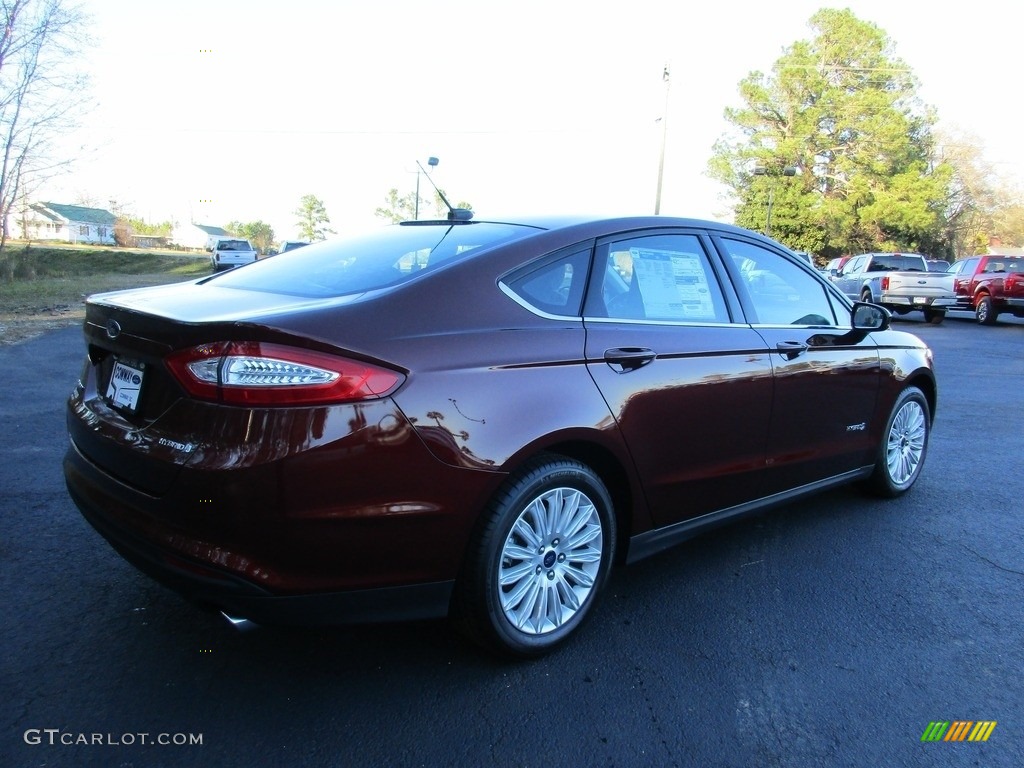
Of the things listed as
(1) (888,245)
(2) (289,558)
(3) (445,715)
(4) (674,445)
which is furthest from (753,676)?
(1) (888,245)

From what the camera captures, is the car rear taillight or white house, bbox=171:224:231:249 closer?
the car rear taillight

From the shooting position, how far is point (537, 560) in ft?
8.82

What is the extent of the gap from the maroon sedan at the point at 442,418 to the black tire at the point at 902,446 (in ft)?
3.60

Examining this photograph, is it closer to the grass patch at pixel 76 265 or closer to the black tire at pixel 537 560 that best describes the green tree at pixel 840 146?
the grass patch at pixel 76 265

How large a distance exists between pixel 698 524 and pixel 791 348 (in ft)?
3.35

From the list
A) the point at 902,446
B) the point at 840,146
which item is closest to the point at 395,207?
the point at 840,146

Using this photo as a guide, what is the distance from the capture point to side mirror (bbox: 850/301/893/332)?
4.16 meters

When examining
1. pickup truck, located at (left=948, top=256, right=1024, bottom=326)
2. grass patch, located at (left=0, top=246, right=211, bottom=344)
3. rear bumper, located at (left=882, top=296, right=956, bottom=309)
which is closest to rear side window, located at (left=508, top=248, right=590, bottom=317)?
grass patch, located at (left=0, top=246, right=211, bottom=344)

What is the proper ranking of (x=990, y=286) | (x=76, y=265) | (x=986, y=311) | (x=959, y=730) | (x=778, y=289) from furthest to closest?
(x=76, y=265) < (x=986, y=311) < (x=990, y=286) < (x=778, y=289) < (x=959, y=730)

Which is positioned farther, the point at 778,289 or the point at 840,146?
the point at 840,146

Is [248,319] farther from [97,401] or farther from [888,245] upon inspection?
[888,245]

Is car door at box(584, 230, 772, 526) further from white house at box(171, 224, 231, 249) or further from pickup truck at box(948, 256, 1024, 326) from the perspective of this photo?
white house at box(171, 224, 231, 249)

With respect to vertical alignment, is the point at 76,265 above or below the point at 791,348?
below

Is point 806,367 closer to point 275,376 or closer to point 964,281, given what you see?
point 275,376
